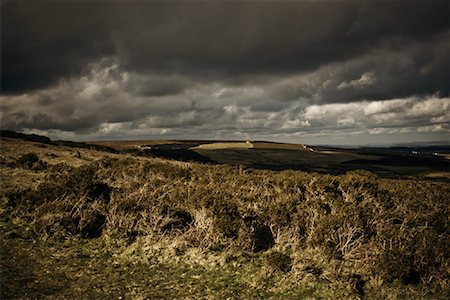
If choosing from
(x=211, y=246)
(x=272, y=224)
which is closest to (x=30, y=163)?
(x=211, y=246)

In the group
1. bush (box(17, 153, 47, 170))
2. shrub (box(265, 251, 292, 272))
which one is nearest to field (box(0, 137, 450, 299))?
shrub (box(265, 251, 292, 272))

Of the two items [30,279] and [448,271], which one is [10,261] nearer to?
[30,279]

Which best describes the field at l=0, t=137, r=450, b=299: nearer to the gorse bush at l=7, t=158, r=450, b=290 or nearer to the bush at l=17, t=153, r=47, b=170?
the gorse bush at l=7, t=158, r=450, b=290

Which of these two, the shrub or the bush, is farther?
the bush

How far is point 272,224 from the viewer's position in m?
12.9

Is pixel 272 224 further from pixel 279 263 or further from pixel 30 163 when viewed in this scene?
pixel 30 163

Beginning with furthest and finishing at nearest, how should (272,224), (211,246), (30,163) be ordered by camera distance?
(30,163) < (272,224) < (211,246)

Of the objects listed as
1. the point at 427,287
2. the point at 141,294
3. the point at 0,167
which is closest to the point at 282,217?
the point at 427,287

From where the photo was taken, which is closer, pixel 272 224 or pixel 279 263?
pixel 279 263

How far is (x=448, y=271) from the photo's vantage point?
934 cm

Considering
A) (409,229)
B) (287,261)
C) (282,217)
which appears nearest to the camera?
(287,261)

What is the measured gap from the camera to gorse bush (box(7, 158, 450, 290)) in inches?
385

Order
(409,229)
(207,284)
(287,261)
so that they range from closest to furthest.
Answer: (207,284) < (287,261) < (409,229)

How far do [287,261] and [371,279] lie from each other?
2.29 meters
